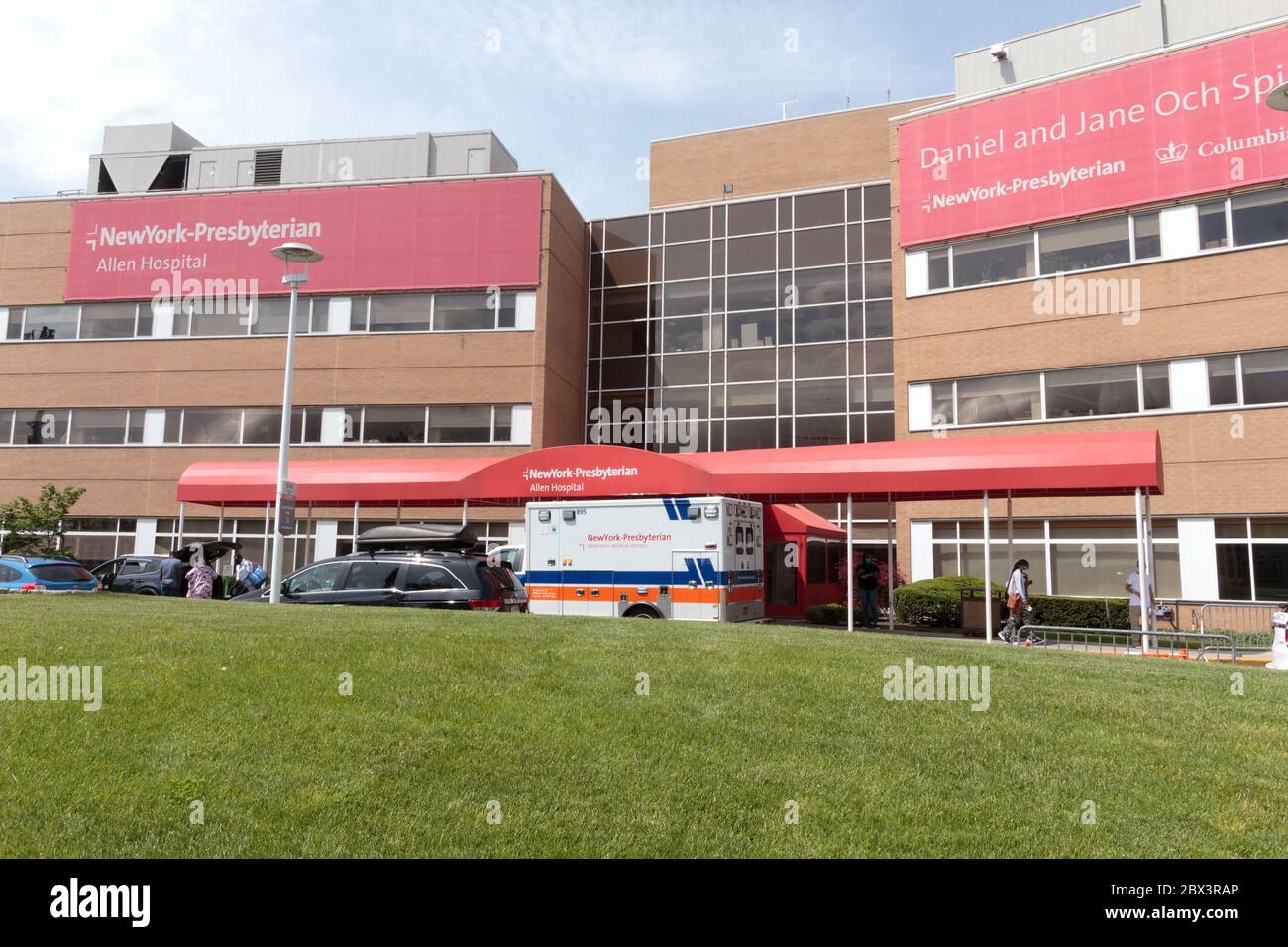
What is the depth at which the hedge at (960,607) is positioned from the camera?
23016mm

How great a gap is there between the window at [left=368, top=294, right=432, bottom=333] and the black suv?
18286 mm

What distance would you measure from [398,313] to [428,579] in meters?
20.5

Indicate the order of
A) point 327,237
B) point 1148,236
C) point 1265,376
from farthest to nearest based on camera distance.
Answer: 1. point 327,237
2. point 1148,236
3. point 1265,376

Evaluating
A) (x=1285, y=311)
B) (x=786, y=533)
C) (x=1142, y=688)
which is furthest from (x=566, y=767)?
(x=1285, y=311)

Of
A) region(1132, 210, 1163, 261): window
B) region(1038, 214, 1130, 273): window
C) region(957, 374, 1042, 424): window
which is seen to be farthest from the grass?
region(1038, 214, 1130, 273): window

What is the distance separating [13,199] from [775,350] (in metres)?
31.0

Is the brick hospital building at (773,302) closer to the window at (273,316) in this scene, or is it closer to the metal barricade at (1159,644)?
the window at (273,316)

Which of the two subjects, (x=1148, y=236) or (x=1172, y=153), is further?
(x=1148, y=236)

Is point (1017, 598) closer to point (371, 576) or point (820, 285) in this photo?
point (371, 576)

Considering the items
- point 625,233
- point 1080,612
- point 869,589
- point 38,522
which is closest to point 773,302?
point 625,233

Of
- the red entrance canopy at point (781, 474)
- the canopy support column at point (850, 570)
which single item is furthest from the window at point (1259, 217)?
the canopy support column at point (850, 570)

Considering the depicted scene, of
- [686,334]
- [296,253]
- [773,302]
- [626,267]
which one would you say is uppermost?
[626,267]

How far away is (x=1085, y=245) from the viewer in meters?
26.5

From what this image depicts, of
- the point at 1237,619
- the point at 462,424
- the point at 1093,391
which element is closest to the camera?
the point at 1237,619
